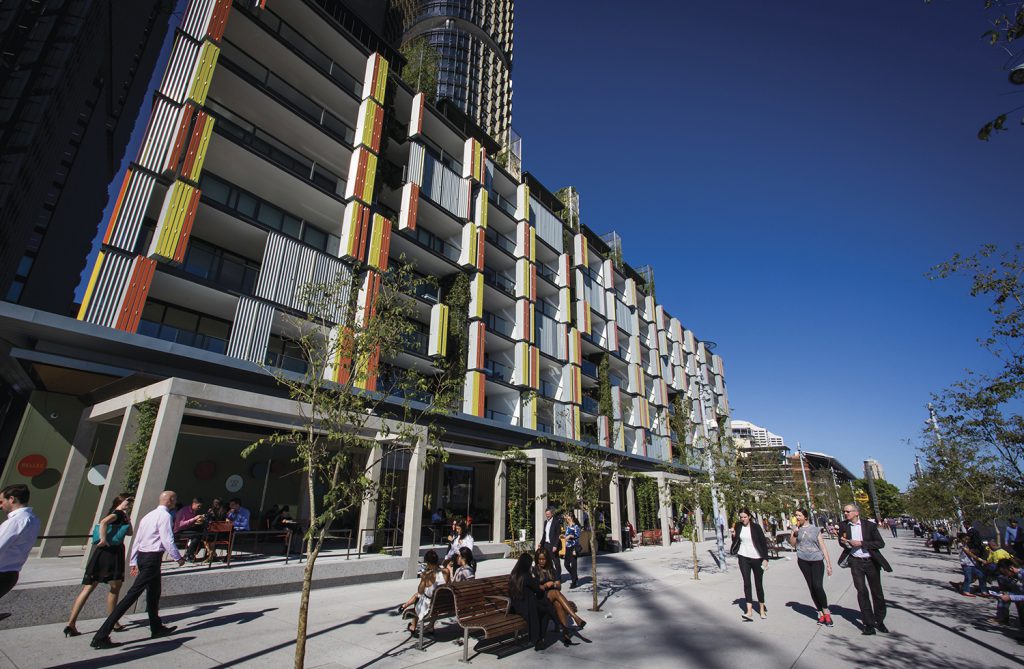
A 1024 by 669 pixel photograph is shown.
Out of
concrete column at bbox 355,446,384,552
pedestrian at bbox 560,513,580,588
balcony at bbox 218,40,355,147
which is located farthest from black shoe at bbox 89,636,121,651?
balcony at bbox 218,40,355,147

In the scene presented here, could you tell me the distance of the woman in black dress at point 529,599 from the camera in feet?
22.2

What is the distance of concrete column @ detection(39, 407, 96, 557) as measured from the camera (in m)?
12.1

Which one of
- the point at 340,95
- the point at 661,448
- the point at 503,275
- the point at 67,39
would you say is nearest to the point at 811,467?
the point at 661,448

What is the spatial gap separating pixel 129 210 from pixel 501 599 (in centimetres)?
1587

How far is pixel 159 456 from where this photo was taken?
8930 mm

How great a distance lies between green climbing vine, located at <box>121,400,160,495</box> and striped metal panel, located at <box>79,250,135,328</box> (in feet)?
16.6

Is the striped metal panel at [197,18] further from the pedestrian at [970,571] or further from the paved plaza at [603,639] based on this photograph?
the pedestrian at [970,571]

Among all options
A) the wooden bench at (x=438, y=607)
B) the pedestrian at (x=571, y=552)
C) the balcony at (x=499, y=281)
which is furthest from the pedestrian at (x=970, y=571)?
the balcony at (x=499, y=281)

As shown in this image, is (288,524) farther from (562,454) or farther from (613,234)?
(613,234)

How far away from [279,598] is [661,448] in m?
35.5

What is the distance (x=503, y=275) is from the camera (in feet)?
101

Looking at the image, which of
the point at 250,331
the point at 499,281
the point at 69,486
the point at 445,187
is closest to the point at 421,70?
the point at 445,187

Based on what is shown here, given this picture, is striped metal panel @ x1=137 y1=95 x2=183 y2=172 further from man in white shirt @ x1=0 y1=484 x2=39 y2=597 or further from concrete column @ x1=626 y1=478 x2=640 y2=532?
concrete column @ x1=626 y1=478 x2=640 y2=532

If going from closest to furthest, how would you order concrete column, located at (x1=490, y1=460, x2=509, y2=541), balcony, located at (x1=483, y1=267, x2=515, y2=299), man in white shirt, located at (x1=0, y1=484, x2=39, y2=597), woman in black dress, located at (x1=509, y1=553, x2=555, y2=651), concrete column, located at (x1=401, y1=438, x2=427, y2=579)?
man in white shirt, located at (x1=0, y1=484, x2=39, y2=597)
woman in black dress, located at (x1=509, y1=553, x2=555, y2=651)
concrete column, located at (x1=401, y1=438, x2=427, y2=579)
concrete column, located at (x1=490, y1=460, x2=509, y2=541)
balcony, located at (x1=483, y1=267, x2=515, y2=299)
